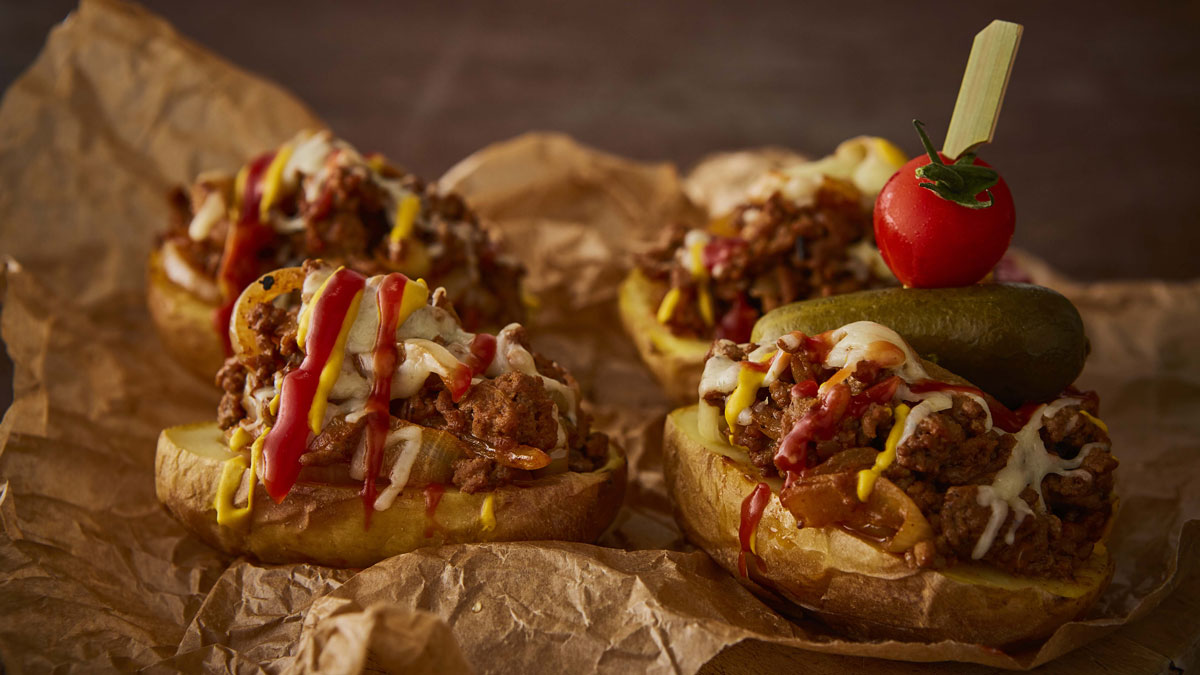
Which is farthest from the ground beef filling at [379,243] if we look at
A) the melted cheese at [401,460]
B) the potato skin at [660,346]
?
the melted cheese at [401,460]

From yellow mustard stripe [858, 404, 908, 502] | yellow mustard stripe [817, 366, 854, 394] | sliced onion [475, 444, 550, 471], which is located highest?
yellow mustard stripe [817, 366, 854, 394]

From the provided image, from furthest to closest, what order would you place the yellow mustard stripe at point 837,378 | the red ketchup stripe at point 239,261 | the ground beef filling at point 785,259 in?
the red ketchup stripe at point 239,261, the ground beef filling at point 785,259, the yellow mustard stripe at point 837,378

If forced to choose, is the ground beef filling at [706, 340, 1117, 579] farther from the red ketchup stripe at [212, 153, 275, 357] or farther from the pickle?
the red ketchup stripe at [212, 153, 275, 357]

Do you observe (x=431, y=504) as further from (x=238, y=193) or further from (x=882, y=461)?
(x=238, y=193)

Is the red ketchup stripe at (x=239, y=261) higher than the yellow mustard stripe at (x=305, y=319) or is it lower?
lower

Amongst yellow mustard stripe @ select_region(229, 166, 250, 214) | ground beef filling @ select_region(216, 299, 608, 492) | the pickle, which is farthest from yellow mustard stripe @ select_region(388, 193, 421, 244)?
the pickle

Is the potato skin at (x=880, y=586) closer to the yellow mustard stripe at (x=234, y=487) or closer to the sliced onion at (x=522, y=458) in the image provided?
the sliced onion at (x=522, y=458)

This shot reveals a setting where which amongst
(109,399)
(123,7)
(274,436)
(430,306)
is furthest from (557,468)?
(123,7)
